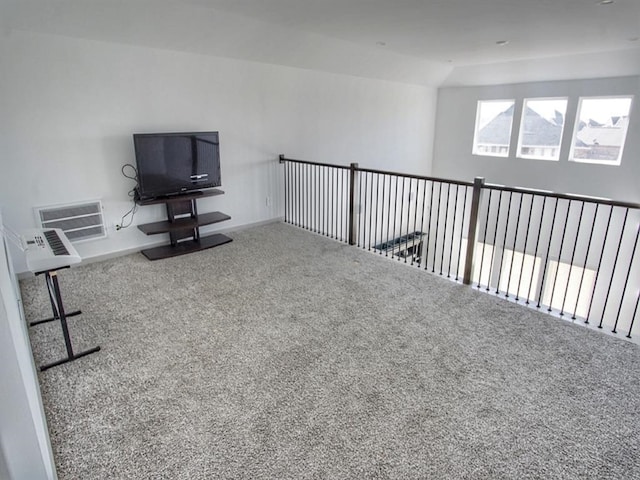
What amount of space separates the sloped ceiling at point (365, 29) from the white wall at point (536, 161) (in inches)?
12.0

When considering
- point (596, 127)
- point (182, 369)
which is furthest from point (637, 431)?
point (596, 127)

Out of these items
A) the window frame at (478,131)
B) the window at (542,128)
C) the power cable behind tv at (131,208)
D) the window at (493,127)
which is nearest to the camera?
the power cable behind tv at (131,208)

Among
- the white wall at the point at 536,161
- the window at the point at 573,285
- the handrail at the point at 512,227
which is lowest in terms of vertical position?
the window at the point at 573,285

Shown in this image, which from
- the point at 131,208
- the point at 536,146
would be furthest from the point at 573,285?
the point at 131,208

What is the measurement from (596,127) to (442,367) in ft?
21.1

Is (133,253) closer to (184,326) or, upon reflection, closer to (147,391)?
(184,326)

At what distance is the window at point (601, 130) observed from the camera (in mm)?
6410

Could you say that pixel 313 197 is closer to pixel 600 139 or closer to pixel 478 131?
pixel 478 131

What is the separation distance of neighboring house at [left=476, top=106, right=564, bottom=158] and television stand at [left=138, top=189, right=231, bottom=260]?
6127 millimetres

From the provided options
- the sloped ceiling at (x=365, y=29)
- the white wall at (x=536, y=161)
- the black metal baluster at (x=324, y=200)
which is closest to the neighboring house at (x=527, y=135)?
the white wall at (x=536, y=161)

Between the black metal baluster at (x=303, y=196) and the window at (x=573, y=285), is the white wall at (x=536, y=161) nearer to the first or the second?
the window at (x=573, y=285)

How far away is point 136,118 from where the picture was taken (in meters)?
4.35

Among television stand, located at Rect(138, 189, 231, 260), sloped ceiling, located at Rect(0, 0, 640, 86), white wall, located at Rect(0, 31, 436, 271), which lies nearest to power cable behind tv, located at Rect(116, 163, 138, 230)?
Answer: white wall, located at Rect(0, 31, 436, 271)

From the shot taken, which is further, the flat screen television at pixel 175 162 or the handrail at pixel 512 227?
the handrail at pixel 512 227
